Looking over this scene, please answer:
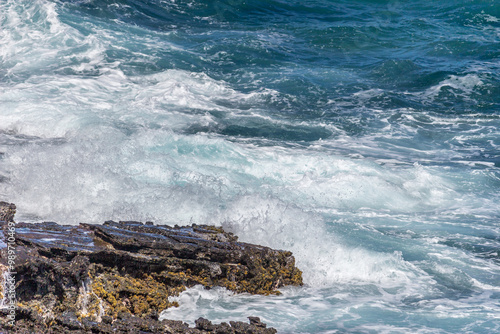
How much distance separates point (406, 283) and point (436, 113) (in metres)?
8.86

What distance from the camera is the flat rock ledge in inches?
127

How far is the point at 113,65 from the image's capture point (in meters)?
15.1

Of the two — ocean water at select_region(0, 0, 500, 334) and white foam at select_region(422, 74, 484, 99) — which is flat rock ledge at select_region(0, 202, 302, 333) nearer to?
ocean water at select_region(0, 0, 500, 334)

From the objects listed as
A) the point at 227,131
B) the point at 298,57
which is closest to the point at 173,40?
the point at 298,57

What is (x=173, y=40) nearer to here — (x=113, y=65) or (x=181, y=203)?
(x=113, y=65)

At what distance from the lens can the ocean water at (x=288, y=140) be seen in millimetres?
5520

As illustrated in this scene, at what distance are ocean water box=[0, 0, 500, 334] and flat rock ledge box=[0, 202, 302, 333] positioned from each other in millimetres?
235

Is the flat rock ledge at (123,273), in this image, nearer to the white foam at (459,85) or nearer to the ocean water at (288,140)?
the ocean water at (288,140)

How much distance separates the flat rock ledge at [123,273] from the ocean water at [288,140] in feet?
0.77

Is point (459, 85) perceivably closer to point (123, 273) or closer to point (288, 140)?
point (288, 140)

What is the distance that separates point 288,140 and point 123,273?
7402mm

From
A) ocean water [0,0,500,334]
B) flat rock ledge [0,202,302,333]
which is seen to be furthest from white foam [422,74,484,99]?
flat rock ledge [0,202,302,333]

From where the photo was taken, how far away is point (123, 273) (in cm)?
406

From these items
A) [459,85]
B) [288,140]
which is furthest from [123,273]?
[459,85]
